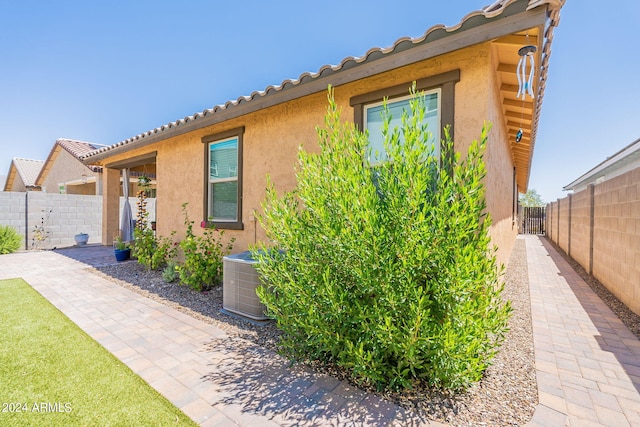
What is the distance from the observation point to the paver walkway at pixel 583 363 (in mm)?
2516

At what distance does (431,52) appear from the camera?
3.41 meters

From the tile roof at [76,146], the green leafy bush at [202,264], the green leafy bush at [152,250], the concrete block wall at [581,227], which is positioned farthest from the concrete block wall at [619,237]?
the tile roof at [76,146]

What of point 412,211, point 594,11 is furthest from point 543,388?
point 594,11

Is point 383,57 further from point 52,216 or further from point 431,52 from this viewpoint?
point 52,216

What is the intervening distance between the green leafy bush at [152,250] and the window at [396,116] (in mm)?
5753

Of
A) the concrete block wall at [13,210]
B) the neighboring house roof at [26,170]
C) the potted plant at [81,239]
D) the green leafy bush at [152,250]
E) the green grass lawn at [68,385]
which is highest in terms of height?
the neighboring house roof at [26,170]

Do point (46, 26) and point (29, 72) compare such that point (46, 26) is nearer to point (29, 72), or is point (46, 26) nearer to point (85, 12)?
point (85, 12)

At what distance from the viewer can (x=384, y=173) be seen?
2.78 metres

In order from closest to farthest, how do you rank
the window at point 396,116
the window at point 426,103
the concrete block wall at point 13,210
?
the window at point 426,103, the window at point 396,116, the concrete block wall at point 13,210

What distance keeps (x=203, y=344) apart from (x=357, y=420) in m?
2.27

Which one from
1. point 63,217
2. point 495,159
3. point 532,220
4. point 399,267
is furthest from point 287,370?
point 532,220

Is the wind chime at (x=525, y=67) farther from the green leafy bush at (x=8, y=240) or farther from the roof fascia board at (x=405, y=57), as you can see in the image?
the green leafy bush at (x=8, y=240)

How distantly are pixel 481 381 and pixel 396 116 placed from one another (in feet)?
11.0

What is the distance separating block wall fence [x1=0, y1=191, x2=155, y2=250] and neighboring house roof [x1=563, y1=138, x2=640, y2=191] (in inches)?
879
